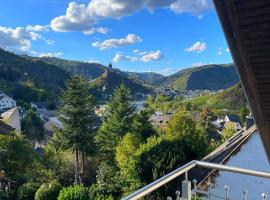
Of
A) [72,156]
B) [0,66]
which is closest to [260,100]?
[72,156]

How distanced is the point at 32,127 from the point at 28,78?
44.2 metres

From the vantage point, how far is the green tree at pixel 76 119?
25.1 metres

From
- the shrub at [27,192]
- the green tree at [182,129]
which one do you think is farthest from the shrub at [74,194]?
the green tree at [182,129]

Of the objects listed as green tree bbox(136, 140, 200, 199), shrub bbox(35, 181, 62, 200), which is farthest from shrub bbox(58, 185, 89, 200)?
green tree bbox(136, 140, 200, 199)

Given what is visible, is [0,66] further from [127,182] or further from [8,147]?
[127,182]

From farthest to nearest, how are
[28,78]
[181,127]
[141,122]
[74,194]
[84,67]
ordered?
[84,67] → [28,78] → [141,122] → [181,127] → [74,194]

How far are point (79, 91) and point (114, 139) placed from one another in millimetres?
5029

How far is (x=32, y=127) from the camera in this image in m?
47.2

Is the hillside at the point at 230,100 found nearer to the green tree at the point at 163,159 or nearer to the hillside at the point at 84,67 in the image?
the green tree at the point at 163,159

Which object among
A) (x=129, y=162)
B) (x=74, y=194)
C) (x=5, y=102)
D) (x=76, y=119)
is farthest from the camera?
(x=5, y=102)

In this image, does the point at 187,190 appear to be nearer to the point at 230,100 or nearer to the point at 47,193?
the point at 47,193

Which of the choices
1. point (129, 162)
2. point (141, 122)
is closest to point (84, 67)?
point (141, 122)

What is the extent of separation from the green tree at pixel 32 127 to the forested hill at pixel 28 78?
91.8 feet

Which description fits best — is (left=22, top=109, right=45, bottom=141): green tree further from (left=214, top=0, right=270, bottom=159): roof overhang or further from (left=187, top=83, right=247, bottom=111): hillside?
(left=187, top=83, right=247, bottom=111): hillside
